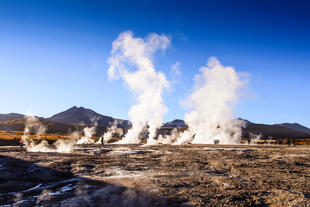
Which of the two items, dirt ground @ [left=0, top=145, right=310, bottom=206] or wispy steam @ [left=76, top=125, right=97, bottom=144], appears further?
wispy steam @ [left=76, top=125, right=97, bottom=144]

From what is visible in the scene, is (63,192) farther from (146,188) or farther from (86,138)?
(86,138)

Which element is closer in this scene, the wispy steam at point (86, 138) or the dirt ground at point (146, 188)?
the dirt ground at point (146, 188)

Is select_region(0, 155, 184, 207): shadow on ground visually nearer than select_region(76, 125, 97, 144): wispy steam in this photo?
Yes

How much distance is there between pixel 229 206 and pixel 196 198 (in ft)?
4.35

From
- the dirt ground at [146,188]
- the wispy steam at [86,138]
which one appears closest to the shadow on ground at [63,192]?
the dirt ground at [146,188]

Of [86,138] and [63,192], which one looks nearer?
[63,192]

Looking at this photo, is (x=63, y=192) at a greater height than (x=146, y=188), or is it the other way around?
(x=146, y=188)

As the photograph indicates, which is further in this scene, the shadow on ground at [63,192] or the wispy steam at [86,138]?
the wispy steam at [86,138]

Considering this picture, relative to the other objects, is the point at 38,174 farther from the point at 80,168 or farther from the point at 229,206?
the point at 229,206

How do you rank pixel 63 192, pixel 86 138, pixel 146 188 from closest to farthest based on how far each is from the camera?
1. pixel 63 192
2. pixel 146 188
3. pixel 86 138

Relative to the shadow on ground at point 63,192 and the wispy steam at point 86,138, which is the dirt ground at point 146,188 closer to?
the shadow on ground at point 63,192

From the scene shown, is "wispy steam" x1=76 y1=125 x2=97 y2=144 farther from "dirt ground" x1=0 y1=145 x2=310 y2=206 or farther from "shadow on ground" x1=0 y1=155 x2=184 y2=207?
"shadow on ground" x1=0 y1=155 x2=184 y2=207

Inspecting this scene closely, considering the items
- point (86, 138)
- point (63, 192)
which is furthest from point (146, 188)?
point (86, 138)

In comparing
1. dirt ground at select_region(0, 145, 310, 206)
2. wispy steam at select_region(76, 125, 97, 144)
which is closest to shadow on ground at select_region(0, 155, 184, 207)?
dirt ground at select_region(0, 145, 310, 206)
